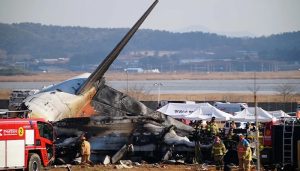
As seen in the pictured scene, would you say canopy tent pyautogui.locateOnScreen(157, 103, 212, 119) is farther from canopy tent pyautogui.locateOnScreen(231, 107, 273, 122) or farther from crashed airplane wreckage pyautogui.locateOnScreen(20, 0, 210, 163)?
crashed airplane wreckage pyautogui.locateOnScreen(20, 0, 210, 163)

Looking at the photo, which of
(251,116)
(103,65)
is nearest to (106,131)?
(103,65)

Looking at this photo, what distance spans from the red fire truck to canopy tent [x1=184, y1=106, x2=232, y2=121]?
1131 inches

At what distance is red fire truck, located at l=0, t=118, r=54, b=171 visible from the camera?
99.2 ft

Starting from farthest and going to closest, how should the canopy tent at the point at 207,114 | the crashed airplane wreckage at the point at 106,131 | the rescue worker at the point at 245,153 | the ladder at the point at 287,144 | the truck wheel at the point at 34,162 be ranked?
the canopy tent at the point at 207,114 → the crashed airplane wreckage at the point at 106,131 → the ladder at the point at 287,144 → the rescue worker at the point at 245,153 → the truck wheel at the point at 34,162

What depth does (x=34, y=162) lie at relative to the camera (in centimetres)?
3167

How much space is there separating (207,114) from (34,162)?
3141 cm

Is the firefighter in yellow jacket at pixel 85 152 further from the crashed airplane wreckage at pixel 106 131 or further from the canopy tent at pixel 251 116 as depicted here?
the canopy tent at pixel 251 116

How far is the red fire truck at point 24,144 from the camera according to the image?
30234mm

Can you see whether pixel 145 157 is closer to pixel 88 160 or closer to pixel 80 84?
pixel 88 160

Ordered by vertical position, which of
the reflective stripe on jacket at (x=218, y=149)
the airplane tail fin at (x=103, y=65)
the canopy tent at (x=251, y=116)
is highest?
the airplane tail fin at (x=103, y=65)

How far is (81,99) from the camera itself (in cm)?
4578

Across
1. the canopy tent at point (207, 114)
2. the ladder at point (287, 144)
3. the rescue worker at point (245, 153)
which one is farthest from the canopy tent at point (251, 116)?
the rescue worker at point (245, 153)

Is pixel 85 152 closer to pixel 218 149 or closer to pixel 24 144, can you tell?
pixel 24 144

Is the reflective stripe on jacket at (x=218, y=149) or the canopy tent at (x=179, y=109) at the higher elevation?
the canopy tent at (x=179, y=109)
